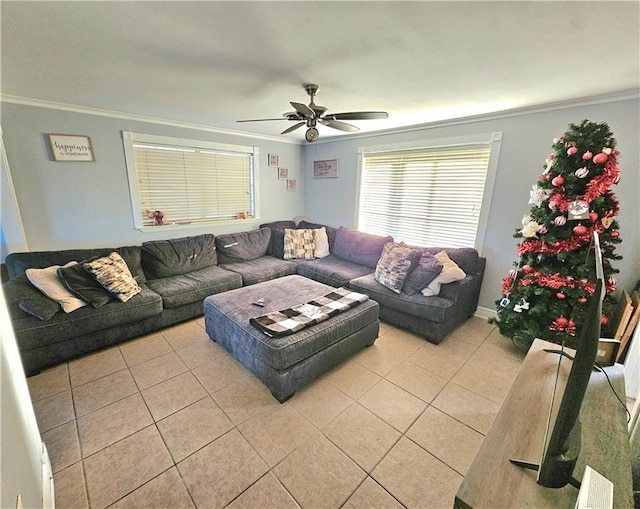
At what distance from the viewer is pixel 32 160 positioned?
2664 mm

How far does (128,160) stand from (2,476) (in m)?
3.30

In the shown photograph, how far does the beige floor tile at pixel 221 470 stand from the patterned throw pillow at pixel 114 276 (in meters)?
1.72

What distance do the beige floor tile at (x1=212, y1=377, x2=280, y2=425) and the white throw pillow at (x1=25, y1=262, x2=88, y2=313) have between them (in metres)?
1.51

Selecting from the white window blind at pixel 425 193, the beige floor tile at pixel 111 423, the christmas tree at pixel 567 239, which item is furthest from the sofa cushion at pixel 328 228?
the beige floor tile at pixel 111 423

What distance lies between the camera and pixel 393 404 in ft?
6.60

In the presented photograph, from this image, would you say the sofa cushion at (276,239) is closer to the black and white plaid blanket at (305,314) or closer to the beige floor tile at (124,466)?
the black and white plaid blanket at (305,314)

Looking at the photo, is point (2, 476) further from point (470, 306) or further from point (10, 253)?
point (470, 306)

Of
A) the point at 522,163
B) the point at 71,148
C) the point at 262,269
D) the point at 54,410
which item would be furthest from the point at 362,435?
the point at 71,148

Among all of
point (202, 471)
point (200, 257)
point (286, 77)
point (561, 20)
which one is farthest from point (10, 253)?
point (561, 20)

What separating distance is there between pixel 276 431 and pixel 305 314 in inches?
33.7

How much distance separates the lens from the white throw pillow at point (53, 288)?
231 centimetres

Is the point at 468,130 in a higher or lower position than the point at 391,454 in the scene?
higher

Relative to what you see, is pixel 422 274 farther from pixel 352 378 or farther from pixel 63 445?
pixel 63 445

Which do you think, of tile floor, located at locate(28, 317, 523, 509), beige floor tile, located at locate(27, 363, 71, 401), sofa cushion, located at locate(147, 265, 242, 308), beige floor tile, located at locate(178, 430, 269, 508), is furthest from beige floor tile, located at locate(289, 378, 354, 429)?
beige floor tile, located at locate(27, 363, 71, 401)
